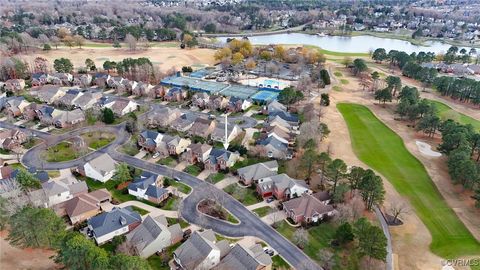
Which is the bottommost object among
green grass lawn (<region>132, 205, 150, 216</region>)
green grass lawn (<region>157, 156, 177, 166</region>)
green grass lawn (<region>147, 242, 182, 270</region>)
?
green grass lawn (<region>147, 242, 182, 270</region>)

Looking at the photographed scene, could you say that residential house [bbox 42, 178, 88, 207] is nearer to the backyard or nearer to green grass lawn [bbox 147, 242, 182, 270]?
the backyard

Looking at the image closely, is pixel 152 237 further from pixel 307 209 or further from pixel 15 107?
pixel 15 107

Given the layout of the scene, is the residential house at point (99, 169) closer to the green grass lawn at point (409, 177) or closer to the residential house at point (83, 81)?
the green grass lawn at point (409, 177)

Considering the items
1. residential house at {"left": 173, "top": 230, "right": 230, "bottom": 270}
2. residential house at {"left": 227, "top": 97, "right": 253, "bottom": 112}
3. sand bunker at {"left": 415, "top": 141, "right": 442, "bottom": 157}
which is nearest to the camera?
residential house at {"left": 173, "top": 230, "right": 230, "bottom": 270}

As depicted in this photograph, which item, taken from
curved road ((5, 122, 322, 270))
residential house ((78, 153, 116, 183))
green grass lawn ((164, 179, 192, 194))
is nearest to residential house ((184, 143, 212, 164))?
curved road ((5, 122, 322, 270))

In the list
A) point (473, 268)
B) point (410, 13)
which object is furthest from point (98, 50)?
point (410, 13)

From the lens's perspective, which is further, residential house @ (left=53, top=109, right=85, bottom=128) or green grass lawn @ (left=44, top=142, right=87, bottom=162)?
residential house @ (left=53, top=109, right=85, bottom=128)

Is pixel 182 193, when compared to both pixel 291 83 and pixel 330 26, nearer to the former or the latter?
pixel 291 83
